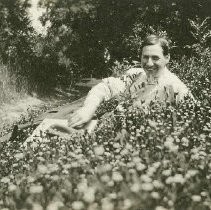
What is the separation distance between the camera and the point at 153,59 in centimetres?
574

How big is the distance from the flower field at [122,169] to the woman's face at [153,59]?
465 mm

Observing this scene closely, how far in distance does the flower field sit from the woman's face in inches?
18.3

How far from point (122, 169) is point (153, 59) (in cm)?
244

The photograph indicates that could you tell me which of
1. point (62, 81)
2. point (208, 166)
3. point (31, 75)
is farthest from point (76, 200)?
point (62, 81)

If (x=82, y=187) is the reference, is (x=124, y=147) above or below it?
below

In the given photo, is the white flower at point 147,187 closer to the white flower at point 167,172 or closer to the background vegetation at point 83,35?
the white flower at point 167,172

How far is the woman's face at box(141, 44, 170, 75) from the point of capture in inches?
224

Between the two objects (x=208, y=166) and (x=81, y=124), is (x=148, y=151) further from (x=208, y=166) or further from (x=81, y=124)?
(x=81, y=124)

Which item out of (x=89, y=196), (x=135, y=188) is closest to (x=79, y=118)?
(x=135, y=188)

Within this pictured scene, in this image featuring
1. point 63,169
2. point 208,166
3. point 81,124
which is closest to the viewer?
point 208,166

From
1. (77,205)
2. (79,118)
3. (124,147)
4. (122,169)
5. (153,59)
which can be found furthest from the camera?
(153,59)

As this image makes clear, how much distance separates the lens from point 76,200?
3.09 metres

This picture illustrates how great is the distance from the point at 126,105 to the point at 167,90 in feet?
1.64

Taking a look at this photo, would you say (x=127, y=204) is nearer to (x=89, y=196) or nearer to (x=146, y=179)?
(x=89, y=196)
